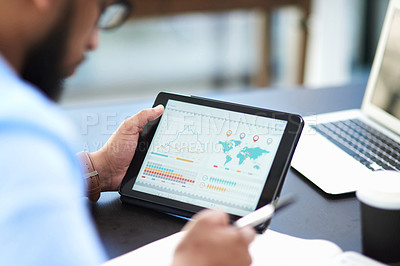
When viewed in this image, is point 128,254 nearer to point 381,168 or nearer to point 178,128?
point 178,128

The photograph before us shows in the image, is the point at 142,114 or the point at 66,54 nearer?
the point at 66,54

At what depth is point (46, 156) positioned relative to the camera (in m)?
0.50

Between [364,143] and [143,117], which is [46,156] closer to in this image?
[143,117]

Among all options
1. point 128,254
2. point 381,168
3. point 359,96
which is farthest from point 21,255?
point 359,96

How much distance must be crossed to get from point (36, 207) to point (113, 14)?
350 mm

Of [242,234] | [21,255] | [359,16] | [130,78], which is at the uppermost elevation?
[21,255]

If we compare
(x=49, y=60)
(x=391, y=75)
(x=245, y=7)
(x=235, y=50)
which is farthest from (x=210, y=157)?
(x=235, y=50)

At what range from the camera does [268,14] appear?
114 inches

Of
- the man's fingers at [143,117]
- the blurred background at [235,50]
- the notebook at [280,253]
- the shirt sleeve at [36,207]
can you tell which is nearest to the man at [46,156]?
the shirt sleeve at [36,207]

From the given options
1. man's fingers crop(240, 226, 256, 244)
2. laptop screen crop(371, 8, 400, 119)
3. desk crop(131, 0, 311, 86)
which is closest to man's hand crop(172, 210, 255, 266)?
man's fingers crop(240, 226, 256, 244)

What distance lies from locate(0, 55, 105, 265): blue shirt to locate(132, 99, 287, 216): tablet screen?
0.41 m

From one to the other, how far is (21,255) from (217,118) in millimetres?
563

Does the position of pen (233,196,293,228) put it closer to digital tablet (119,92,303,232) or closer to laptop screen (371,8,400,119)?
digital tablet (119,92,303,232)

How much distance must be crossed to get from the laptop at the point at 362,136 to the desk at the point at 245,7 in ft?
5.09
